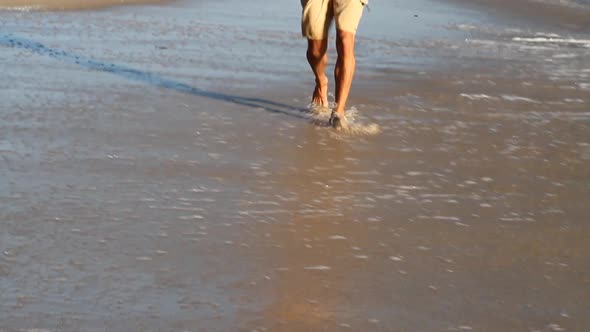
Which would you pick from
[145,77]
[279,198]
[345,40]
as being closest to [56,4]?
[145,77]

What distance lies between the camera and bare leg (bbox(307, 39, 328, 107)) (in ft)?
18.7

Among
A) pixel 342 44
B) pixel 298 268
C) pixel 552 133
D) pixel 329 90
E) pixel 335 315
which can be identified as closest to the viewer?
pixel 335 315

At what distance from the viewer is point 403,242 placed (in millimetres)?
3387

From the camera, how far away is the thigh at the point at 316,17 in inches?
223

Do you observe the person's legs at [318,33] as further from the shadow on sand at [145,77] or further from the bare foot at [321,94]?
the shadow on sand at [145,77]

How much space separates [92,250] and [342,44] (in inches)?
107

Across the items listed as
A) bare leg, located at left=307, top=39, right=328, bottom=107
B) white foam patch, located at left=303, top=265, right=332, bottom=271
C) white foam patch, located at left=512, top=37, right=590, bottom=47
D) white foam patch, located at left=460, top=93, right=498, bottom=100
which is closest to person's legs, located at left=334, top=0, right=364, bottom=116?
bare leg, located at left=307, top=39, right=328, bottom=107

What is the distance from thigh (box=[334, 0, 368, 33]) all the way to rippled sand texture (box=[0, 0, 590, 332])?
1.59 feet

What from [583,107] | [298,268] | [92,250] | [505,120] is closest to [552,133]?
[505,120]

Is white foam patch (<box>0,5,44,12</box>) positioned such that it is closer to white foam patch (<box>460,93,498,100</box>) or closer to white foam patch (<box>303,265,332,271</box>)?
white foam patch (<box>460,93,498,100</box>)

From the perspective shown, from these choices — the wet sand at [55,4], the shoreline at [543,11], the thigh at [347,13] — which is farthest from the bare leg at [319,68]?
the shoreline at [543,11]

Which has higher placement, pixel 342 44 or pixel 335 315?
pixel 342 44

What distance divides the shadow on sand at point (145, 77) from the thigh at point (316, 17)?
→ 43cm

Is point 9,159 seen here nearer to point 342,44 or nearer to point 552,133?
point 342,44
